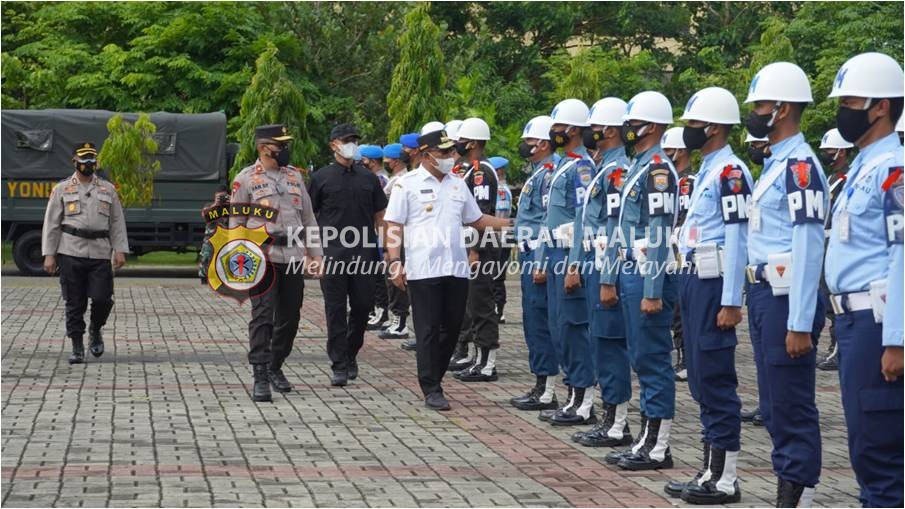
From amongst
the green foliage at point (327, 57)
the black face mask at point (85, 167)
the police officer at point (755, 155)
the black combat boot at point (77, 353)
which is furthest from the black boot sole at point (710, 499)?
the green foliage at point (327, 57)

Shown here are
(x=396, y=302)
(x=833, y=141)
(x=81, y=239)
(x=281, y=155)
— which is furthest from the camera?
(x=396, y=302)

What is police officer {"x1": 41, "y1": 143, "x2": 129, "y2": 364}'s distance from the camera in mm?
13625

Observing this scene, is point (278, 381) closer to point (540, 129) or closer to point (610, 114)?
point (540, 129)

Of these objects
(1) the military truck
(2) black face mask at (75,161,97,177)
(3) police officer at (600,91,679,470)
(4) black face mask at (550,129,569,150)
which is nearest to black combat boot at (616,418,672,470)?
(3) police officer at (600,91,679,470)

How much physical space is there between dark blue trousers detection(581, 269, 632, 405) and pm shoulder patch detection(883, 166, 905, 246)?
11.3 feet

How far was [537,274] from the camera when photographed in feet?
35.8

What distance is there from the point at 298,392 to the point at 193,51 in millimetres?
29855

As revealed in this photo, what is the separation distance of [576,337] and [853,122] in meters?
4.34

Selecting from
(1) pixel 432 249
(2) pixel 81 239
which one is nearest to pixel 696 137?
(1) pixel 432 249

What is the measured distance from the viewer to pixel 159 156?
95.8 feet

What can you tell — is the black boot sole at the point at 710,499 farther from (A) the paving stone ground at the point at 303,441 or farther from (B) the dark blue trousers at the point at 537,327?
(B) the dark blue trousers at the point at 537,327

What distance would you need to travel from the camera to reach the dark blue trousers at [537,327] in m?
11.1

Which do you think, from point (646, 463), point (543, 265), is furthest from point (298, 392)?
point (646, 463)

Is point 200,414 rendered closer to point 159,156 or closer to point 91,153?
point 91,153
